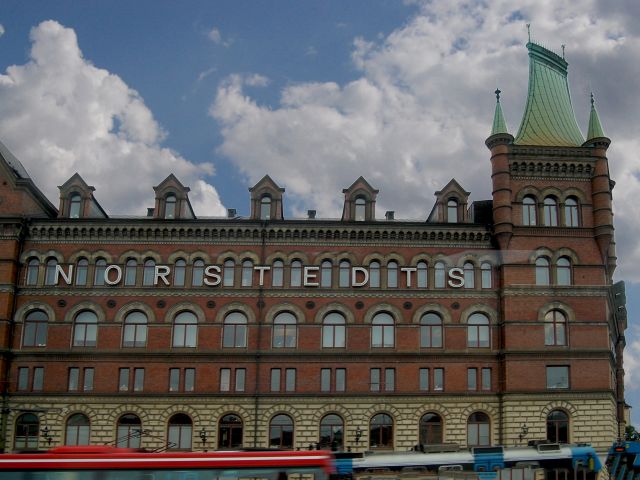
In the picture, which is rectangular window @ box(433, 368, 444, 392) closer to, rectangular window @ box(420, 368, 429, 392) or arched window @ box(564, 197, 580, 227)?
rectangular window @ box(420, 368, 429, 392)

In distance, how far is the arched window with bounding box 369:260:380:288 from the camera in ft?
185

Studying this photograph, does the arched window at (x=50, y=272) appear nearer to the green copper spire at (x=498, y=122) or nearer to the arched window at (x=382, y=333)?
the arched window at (x=382, y=333)

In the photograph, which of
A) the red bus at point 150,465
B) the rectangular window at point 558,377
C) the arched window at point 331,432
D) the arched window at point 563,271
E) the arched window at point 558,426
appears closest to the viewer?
the red bus at point 150,465

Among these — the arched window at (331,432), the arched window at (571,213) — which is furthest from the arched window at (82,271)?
the arched window at (571,213)

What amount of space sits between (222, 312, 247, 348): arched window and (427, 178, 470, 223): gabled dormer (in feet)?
49.0

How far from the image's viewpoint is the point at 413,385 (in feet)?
180

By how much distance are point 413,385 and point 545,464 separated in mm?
17556

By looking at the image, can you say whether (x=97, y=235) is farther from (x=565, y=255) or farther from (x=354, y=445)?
(x=565, y=255)

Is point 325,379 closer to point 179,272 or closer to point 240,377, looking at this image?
point 240,377

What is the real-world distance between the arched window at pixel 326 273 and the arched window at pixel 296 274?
145 centimetres

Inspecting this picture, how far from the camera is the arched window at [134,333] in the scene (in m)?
55.6

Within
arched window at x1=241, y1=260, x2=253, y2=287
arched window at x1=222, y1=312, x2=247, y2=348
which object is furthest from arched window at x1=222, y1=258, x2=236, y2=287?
arched window at x1=222, y1=312, x2=247, y2=348

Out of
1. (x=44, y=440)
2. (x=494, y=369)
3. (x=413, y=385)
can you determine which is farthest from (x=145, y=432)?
(x=494, y=369)

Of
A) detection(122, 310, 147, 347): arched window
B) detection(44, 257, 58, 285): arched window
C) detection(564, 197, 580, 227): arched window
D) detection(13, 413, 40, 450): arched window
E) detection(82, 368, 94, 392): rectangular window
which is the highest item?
detection(564, 197, 580, 227): arched window
